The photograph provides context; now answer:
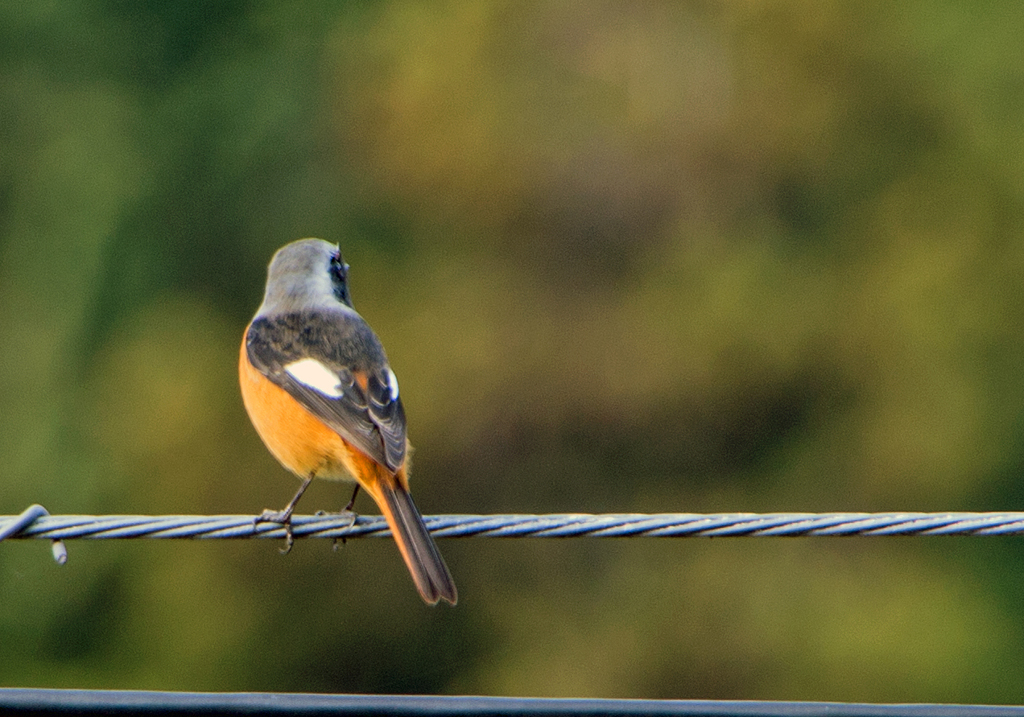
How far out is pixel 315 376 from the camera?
4234 mm

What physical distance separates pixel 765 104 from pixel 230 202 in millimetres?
4098

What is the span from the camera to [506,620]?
887cm

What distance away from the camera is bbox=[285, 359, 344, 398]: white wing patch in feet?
13.5

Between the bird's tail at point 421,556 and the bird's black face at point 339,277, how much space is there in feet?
6.22

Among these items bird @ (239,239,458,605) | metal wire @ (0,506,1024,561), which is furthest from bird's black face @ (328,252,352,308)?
metal wire @ (0,506,1024,561)

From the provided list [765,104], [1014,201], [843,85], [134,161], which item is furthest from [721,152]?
[134,161]

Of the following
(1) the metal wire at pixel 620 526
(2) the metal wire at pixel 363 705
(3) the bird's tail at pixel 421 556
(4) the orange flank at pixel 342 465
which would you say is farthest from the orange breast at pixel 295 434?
(2) the metal wire at pixel 363 705

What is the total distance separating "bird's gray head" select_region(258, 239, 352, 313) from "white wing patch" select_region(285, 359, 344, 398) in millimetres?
703

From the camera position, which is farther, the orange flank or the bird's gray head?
the bird's gray head

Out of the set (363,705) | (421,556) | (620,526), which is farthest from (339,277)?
(363,705)

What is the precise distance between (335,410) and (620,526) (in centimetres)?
157

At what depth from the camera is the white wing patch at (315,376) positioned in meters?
4.13

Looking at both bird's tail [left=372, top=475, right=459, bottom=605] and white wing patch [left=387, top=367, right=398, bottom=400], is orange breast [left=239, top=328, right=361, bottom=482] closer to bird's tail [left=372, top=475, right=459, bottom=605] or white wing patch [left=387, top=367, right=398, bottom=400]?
white wing patch [left=387, top=367, right=398, bottom=400]

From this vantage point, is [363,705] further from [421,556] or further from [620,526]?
[421,556]
